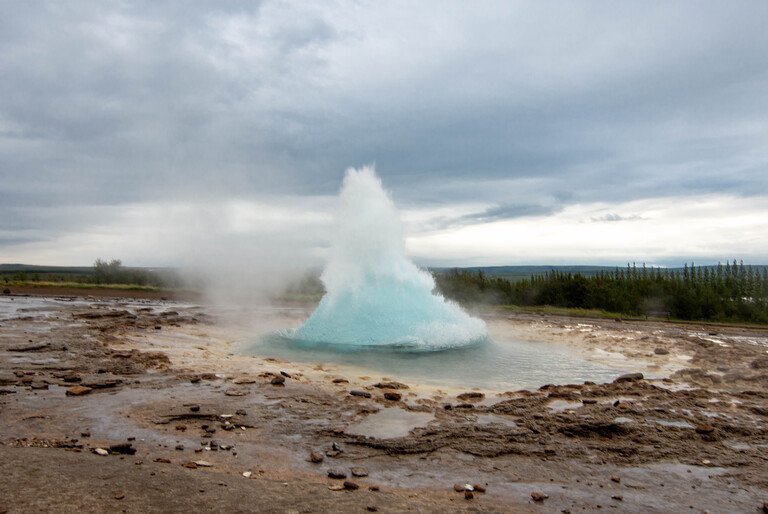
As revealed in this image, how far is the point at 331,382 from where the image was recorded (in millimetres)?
9992

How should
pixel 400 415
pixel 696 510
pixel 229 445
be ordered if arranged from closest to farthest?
pixel 696 510
pixel 229 445
pixel 400 415

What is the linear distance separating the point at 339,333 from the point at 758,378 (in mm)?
10489

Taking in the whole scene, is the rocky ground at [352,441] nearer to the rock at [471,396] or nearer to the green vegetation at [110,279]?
the rock at [471,396]

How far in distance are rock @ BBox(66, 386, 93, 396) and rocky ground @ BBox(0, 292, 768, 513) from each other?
45 millimetres

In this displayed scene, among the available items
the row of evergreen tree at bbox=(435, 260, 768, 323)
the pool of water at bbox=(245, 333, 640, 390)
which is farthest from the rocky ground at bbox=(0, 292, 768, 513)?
the row of evergreen tree at bbox=(435, 260, 768, 323)

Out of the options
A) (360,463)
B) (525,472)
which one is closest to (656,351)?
(525,472)

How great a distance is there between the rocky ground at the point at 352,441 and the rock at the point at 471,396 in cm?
6

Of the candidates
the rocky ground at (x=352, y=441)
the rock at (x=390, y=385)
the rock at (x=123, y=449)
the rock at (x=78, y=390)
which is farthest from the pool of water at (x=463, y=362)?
the rock at (x=123, y=449)

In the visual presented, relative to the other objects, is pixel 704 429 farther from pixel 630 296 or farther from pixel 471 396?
pixel 630 296

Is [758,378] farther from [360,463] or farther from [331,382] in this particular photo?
[360,463]

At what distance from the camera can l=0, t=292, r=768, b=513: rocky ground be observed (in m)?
4.83

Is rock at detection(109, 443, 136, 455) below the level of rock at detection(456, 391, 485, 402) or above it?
above

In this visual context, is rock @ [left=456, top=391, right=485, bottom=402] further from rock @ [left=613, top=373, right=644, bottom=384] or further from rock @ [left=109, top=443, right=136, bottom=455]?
rock @ [left=109, top=443, right=136, bottom=455]

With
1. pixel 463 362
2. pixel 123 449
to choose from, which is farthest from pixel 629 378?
pixel 123 449
